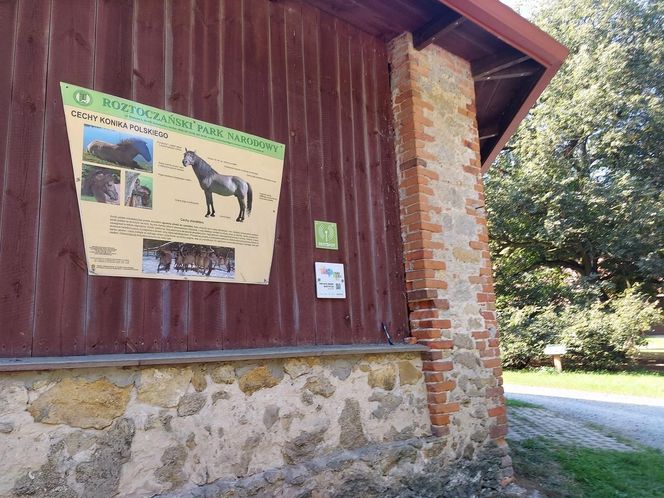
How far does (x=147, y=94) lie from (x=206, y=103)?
407mm

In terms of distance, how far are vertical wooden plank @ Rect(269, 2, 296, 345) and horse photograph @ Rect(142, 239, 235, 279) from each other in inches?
14.8

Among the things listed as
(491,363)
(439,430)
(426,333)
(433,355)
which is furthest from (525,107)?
(439,430)

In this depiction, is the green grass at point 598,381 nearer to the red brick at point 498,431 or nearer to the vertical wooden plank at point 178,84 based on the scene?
the red brick at point 498,431

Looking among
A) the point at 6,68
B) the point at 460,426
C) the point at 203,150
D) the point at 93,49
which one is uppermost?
the point at 93,49

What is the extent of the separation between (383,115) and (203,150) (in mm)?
1930

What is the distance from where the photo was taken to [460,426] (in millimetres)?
4336

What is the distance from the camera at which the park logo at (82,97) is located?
292 centimetres

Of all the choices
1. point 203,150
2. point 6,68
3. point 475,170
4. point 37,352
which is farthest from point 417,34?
point 37,352

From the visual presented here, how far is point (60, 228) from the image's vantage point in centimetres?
277

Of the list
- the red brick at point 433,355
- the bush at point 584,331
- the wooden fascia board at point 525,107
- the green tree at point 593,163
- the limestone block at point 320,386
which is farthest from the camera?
the green tree at point 593,163

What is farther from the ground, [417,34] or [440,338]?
[417,34]

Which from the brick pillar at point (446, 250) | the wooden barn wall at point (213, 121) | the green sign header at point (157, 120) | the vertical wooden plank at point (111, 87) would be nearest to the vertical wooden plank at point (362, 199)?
the wooden barn wall at point (213, 121)

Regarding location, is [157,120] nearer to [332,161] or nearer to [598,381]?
[332,161]

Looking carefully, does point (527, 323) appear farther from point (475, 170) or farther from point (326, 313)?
point (326, 313)
